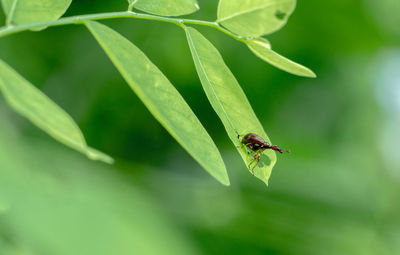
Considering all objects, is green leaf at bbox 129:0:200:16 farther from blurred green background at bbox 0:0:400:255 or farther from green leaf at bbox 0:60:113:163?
blurred green background at bbox 0:0:400:255

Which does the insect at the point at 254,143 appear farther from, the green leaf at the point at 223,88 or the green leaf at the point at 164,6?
the green leaf at the point at 164,6

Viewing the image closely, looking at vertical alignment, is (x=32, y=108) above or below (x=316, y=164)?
above

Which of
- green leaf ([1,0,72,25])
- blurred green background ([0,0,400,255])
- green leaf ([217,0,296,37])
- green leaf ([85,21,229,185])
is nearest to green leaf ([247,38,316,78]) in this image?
green leaf ([217,0,296,37])

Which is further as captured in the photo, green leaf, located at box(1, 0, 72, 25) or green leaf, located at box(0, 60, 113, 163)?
green leaf, located at box(1, 0, 72, 25)

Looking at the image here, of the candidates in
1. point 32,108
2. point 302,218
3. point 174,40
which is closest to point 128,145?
point 174,40

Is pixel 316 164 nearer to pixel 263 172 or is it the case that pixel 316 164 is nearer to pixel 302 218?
pixel 302 218

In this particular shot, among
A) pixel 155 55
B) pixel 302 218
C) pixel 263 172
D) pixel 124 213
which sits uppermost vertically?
pixel 263 172

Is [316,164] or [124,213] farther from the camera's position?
[316,164]

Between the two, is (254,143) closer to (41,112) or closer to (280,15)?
(280,15)
